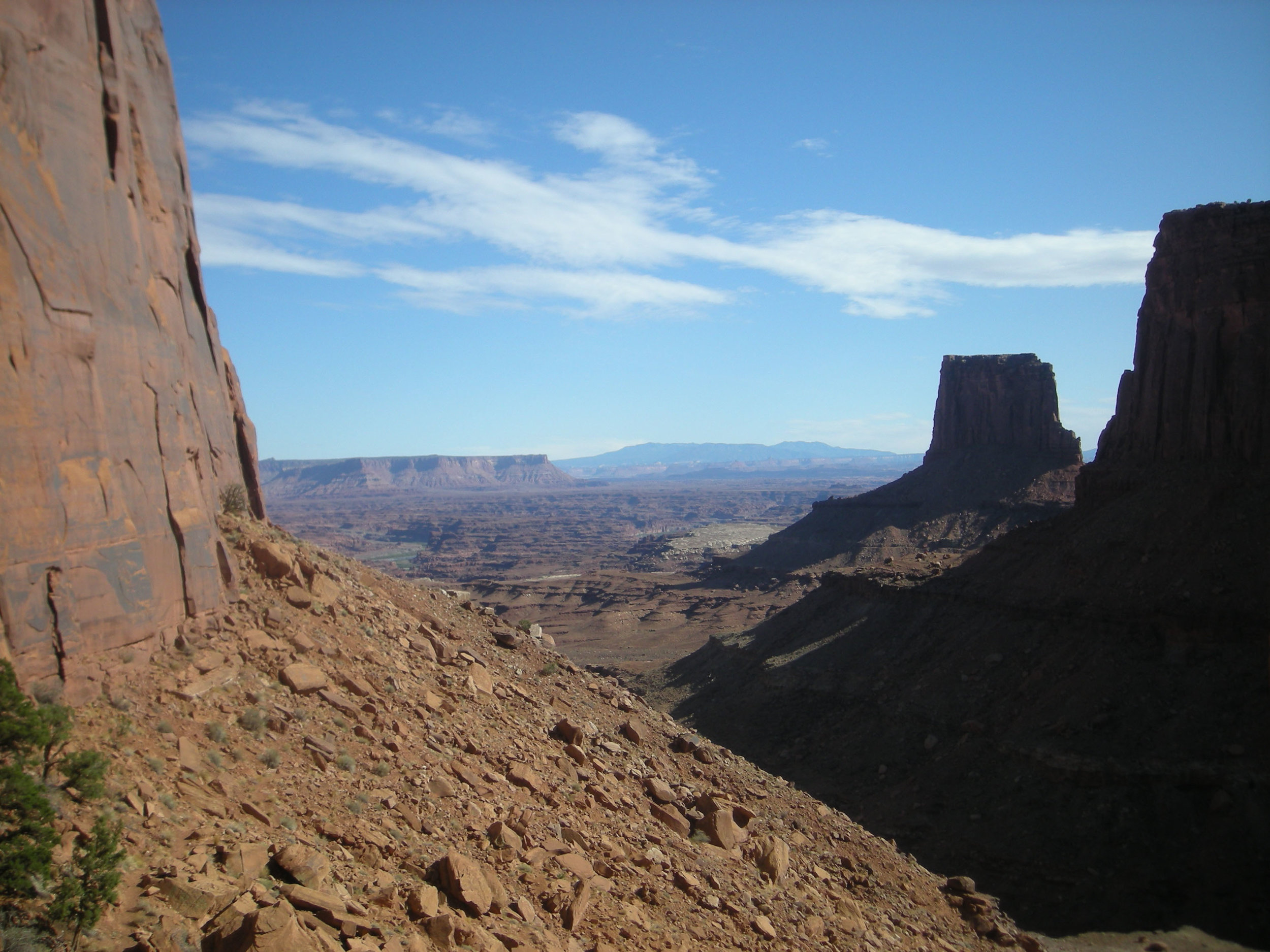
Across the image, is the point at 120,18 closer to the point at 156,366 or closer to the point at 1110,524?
the point at 156,366

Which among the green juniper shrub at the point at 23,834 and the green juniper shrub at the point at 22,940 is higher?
the green juniper shrub at the point at 23,834

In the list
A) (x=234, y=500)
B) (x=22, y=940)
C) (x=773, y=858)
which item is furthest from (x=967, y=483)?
(x=22, y=940)

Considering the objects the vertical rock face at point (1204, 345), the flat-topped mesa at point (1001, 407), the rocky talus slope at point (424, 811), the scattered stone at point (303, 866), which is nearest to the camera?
the rocky talus slope at point (424, 811)

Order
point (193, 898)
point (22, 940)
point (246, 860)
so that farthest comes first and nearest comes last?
point (246, 860) < point (193, 898) < point (22, 940)

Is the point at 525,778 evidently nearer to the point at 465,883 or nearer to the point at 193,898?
the point at 465,883

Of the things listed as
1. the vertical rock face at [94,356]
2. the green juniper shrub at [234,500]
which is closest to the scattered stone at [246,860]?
the vertical rock face at [94,356]

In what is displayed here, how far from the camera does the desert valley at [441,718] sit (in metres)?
8.35

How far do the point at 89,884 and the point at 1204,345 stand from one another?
36.8m

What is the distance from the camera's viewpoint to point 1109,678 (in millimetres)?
25938

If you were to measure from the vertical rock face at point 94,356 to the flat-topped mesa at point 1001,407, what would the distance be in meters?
72.0

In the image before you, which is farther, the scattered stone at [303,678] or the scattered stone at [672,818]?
the scattered stone at [672,818]

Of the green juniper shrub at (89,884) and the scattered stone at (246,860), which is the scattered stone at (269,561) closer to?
the scattered stone at (246,860)

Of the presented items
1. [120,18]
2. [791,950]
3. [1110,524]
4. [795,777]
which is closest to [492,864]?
[791,950]

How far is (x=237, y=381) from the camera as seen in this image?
1543 cm
